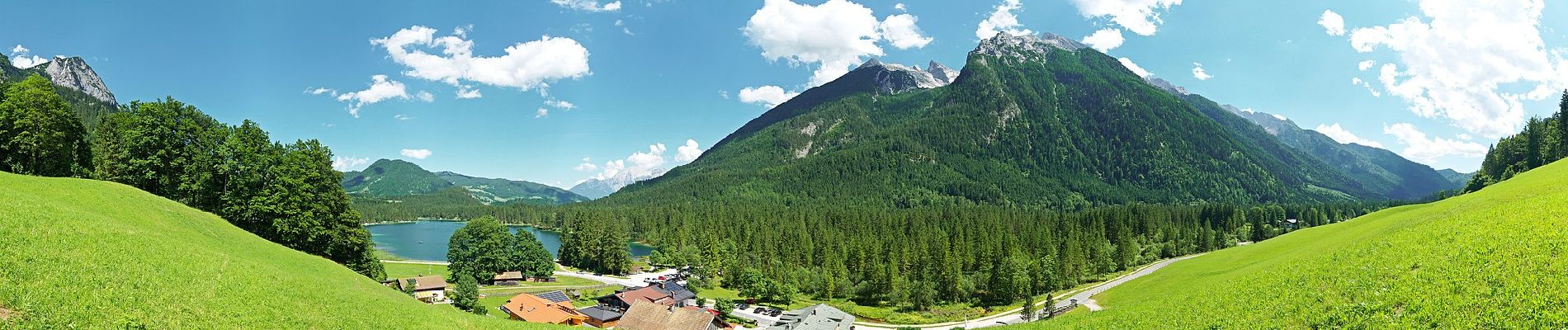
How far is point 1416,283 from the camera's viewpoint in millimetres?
18656

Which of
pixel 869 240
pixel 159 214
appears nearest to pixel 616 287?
pixel 869 240

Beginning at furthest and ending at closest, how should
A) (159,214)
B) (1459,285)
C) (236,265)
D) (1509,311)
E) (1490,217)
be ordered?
(159,214) → (1490,217) → (236,265) → (1459,285) → (1509,311)

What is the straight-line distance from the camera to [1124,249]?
106438 mm

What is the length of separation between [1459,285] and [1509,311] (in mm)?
2954

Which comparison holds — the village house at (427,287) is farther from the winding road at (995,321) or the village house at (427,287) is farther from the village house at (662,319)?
the winding road at (995,321)

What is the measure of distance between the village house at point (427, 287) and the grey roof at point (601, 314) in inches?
755

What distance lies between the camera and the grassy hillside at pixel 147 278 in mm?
13242

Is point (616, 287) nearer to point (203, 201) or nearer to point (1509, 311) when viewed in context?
point (203, 201)

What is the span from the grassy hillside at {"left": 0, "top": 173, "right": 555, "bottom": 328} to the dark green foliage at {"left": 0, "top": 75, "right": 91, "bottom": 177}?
1522 centimetres

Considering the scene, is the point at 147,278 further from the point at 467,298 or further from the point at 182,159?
the point at 467,298

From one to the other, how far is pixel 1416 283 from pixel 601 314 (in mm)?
61292

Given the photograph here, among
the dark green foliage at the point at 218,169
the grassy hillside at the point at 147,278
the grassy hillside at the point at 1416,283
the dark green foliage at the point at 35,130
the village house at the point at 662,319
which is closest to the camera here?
the grassy hillside at the point at 147,278

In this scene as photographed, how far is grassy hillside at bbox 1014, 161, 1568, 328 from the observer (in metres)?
15.9

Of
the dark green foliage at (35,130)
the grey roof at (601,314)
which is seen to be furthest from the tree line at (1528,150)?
the dark green foliage at (35,130)
